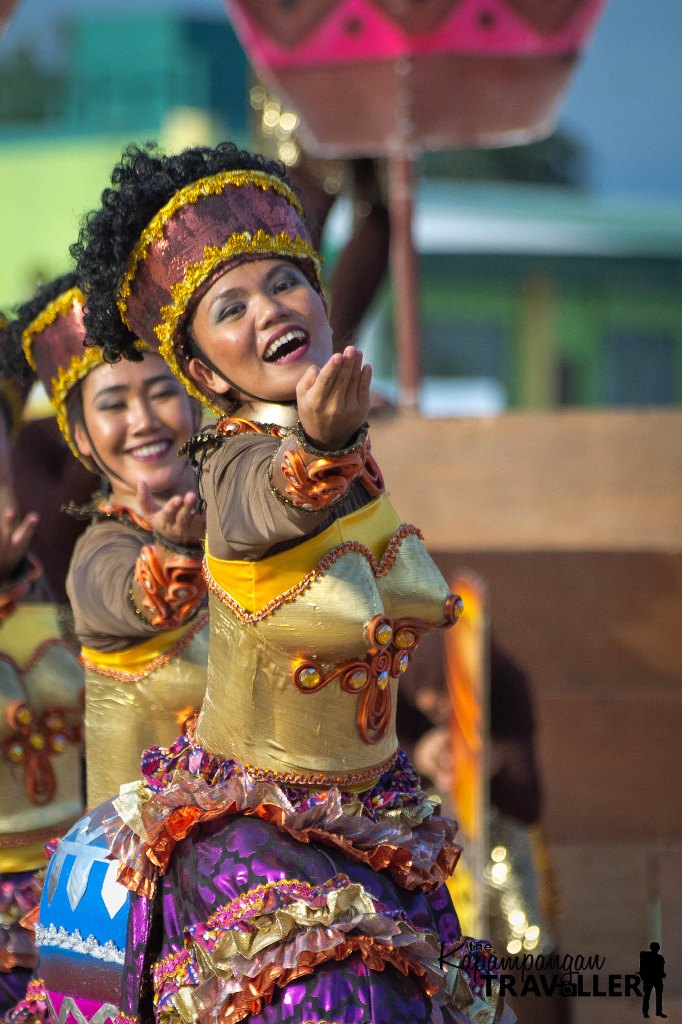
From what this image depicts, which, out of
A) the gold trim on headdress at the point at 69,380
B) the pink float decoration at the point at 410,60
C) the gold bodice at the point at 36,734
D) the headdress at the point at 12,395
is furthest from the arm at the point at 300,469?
the pink float decoration at the point at 410,60

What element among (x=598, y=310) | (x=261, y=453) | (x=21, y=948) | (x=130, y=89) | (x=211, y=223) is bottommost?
(x=21, y=948)

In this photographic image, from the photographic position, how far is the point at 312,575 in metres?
2.19

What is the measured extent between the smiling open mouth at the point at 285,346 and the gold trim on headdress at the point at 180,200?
0.81ft

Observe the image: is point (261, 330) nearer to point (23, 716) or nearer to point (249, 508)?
point (249, 508)

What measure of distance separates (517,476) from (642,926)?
1680 mm

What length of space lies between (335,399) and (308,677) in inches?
16.8

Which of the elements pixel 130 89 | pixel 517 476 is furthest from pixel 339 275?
pixel 130 89

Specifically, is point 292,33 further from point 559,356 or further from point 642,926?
point 559,356

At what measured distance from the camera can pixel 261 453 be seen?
2.19m

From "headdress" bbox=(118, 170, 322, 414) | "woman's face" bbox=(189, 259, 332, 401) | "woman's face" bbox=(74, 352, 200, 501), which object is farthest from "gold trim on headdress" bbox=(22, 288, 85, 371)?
"woman's face" bbox=(189, 259, 332, 401)

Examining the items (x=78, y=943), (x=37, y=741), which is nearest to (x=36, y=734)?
(x=37, y=741)

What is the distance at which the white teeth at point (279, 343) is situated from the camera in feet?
7.56

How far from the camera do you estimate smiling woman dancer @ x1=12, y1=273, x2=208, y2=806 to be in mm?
2559

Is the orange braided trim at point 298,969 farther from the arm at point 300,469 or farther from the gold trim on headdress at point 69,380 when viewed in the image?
the gold trim on headdress at point 69,380
